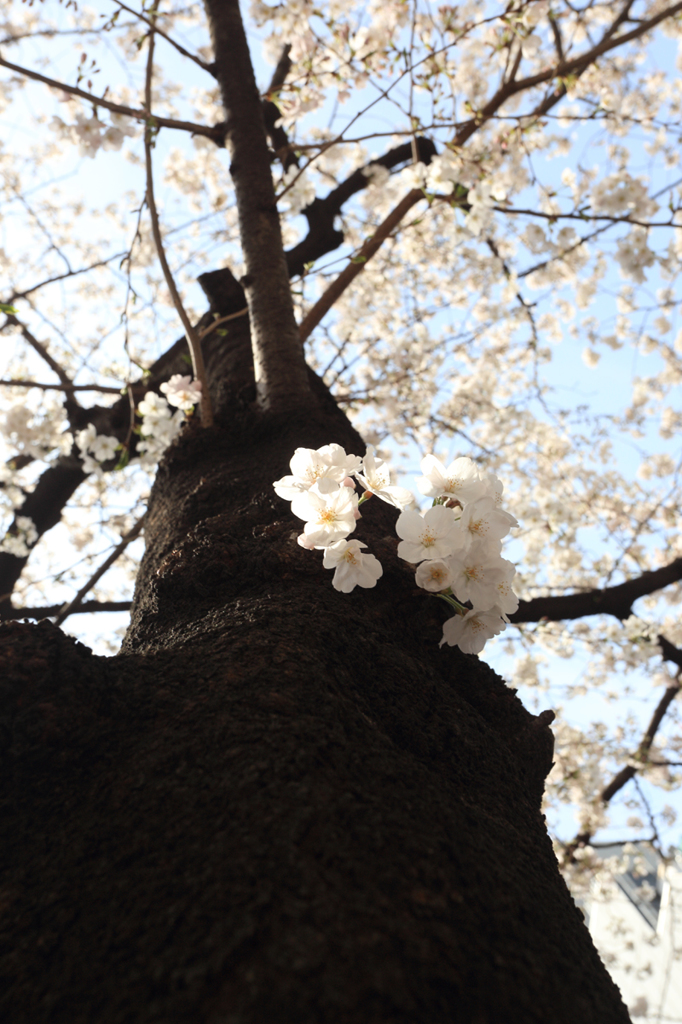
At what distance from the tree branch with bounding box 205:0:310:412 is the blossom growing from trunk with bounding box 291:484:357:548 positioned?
0.69m

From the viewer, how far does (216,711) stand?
0.70 metres

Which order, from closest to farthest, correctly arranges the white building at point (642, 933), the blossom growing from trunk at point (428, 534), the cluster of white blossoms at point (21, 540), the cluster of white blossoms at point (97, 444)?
the blossom growing from trunk at point (428, 534)
the cluster of white blossoms at point (97, 444)
the cluster of white blossoms at point (21, 540)
the white building at point (642, 933)

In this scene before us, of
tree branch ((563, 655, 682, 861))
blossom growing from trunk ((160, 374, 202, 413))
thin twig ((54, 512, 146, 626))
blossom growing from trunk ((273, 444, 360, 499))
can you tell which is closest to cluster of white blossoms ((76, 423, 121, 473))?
thin twig ((54, 512, 146, 626))

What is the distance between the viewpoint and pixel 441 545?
93 centimetres

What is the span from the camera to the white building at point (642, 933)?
7.36 meters

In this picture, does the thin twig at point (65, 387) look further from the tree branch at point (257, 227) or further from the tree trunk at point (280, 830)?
the tree trunk at point (280, 830)

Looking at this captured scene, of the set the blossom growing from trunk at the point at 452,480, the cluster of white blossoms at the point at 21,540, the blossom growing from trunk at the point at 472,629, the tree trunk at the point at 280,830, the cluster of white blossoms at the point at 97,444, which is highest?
the cluster of white blossoms at the point at 97,444

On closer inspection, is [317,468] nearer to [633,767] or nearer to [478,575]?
[478,575]

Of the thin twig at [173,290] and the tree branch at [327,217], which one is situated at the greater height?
the tree branch at [327,217]

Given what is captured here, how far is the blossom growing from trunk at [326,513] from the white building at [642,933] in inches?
297

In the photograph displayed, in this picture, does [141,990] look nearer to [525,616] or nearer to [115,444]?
[525,616]

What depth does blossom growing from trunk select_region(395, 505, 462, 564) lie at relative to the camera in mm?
920

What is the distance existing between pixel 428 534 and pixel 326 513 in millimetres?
170

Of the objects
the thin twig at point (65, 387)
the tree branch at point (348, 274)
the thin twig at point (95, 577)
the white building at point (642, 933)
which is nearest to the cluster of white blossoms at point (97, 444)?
the thin twig at point (65, 387)
